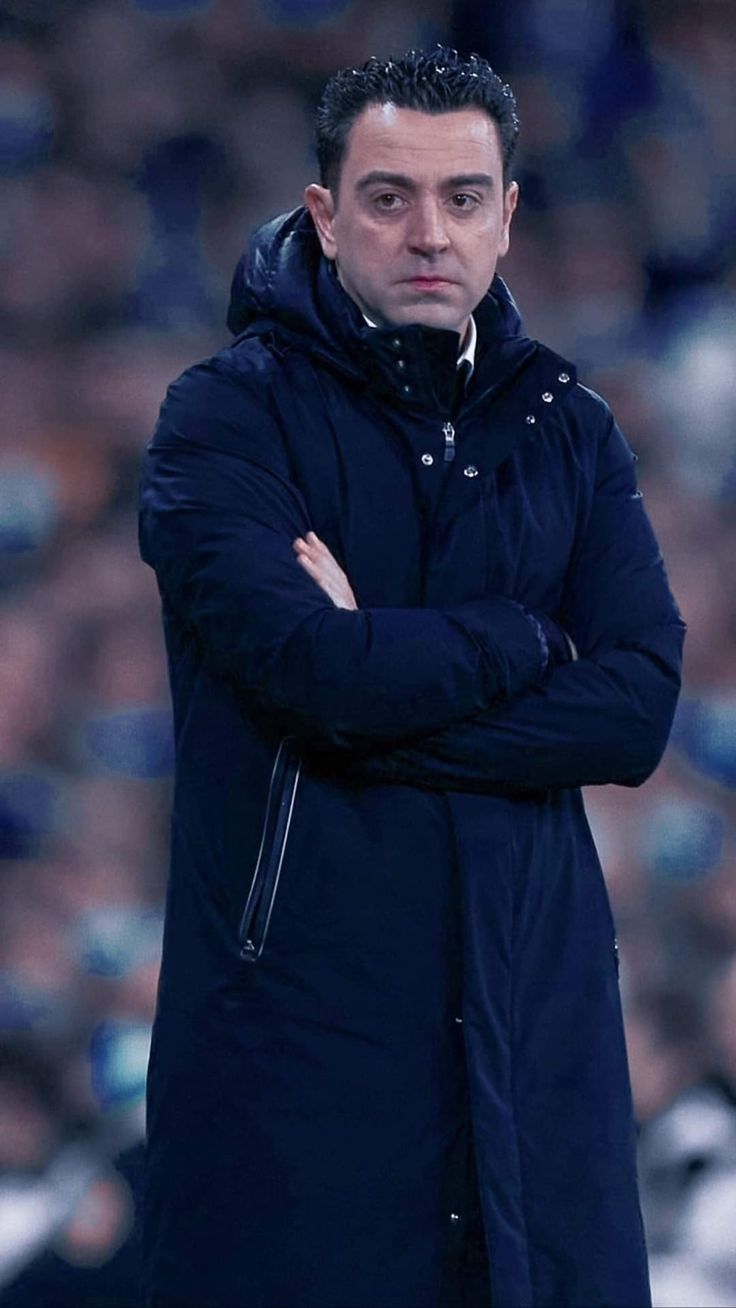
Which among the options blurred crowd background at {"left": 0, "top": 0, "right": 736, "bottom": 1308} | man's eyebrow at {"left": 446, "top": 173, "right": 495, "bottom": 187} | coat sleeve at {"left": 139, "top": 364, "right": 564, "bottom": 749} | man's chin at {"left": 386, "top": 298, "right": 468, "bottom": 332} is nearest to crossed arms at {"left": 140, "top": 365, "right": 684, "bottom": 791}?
coat sleeve at {"left": 139, "top": 364, "right": 564, "bottom": 749}

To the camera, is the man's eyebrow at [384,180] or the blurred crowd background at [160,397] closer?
the man's eyebrow at [384,180]

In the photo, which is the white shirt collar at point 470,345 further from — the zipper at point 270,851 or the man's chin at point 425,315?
the zipper at point 270,851

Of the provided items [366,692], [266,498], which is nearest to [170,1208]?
[366,692]

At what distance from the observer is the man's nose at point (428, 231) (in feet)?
5.47

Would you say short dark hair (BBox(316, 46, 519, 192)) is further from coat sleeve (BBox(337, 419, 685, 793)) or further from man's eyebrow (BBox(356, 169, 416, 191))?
coat sleeve (BBox(337, 419, 685, 793))

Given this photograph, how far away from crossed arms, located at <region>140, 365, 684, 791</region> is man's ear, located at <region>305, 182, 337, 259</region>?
15 cm

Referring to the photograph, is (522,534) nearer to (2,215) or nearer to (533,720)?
(533,720)

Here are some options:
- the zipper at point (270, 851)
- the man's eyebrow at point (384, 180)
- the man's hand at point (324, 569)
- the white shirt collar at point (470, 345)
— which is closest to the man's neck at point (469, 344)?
the white shirt collar at point (470, 345)

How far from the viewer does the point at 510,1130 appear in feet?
5.24

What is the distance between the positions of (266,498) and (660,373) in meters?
1.08

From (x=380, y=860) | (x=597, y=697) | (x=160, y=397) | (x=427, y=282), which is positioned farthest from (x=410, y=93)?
(x=160, y=397)

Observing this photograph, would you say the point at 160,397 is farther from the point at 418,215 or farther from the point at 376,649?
the point at 376,649

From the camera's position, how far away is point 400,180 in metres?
1.70

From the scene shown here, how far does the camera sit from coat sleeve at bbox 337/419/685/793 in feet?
5.27
